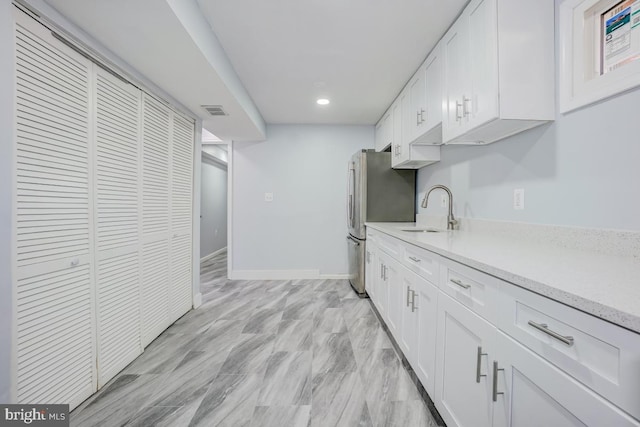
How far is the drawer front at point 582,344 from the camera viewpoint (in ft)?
1.68

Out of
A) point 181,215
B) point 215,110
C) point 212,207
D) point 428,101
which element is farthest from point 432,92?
point 212,207

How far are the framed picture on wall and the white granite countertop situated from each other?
67 centimetres

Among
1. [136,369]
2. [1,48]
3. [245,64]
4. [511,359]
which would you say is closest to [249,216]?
[245,64]

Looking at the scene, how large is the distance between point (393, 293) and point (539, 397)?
1307 millimetres

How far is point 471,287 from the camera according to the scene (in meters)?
1.04

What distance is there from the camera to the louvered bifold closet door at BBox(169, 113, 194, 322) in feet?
7.88

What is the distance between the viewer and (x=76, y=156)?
140 cm

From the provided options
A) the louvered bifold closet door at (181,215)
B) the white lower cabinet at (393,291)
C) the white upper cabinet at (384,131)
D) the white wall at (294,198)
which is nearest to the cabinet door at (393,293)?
the white lower cabinet at (393,291)

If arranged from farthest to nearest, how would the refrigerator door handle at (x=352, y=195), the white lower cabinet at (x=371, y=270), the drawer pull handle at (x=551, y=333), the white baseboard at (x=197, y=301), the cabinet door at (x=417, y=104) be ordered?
the refrigerator door handle at (x=352, y=195), the white baseboard at (x=197, y=301), the white lower cabinet at (x=371, y=270), the cabinet door at (x=417, y=104), the drawer pull handle at (x=551, y=333)

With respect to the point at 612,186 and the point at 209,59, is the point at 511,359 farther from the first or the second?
the point at 209,59

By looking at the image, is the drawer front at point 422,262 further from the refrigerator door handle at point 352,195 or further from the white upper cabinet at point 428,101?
the refrigerator door handle at point 352,195

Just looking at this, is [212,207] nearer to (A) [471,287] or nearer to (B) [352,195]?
(B) [352,195]

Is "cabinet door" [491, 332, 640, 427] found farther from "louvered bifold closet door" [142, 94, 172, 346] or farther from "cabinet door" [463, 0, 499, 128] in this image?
"louvered bifold closet door" [142, 94, 172, 346]

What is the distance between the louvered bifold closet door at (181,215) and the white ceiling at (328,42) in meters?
0.81
